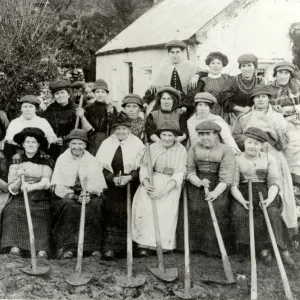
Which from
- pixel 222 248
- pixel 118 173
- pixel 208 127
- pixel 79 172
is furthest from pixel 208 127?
pixel 79 172

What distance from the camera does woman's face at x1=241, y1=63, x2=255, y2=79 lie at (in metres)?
6.19

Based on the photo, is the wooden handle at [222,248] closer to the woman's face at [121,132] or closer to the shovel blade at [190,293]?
the shovel blade at [190,293]

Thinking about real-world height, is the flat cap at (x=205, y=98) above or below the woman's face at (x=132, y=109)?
above

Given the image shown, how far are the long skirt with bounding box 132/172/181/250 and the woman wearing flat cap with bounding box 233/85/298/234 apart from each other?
1224 millimetres

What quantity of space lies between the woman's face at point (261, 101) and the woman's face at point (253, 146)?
761 mm

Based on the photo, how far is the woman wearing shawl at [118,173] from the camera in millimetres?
5352

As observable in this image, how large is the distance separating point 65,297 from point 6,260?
3.05 ft

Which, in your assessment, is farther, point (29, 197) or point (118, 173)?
point (118, 173)

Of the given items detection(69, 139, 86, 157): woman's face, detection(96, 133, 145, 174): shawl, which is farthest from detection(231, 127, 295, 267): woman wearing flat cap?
detection(69, 139, 86, 157): woman's face

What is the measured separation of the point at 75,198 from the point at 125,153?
85 centimetres

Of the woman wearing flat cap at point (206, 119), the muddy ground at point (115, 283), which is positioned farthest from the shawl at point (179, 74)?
the muddy ground at point (115, 283)

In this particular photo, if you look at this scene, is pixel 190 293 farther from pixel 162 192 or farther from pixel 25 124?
pixel 25 124

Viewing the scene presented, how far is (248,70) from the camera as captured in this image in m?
6.22

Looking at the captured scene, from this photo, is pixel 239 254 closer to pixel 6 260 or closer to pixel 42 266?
pixel 42 266
